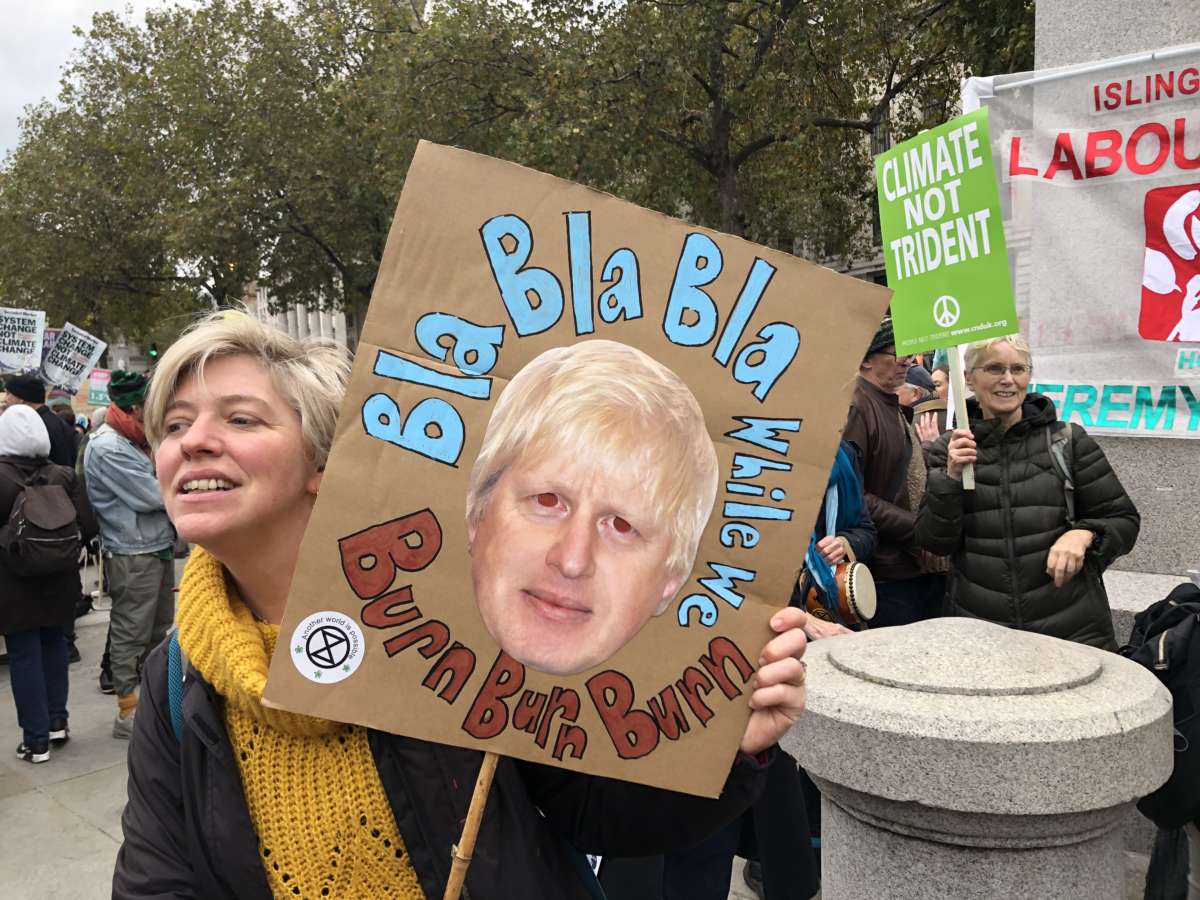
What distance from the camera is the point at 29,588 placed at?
5117 millimetres

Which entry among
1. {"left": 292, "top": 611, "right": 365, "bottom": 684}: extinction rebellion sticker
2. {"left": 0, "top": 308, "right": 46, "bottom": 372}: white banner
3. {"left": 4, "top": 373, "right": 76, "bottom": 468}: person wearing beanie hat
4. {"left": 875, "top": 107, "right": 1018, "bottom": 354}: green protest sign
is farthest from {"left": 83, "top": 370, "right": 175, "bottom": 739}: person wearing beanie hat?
{"left": 0, "top": 308, "right": 46, "bottom": 372}: white banner

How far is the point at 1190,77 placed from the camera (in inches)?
168

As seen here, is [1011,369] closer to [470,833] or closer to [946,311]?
[946,311]

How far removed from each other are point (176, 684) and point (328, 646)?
0.36 meters

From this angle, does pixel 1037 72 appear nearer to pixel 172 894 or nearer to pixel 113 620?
pixel 172 894

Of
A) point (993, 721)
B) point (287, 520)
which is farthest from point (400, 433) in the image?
point (993, 721)

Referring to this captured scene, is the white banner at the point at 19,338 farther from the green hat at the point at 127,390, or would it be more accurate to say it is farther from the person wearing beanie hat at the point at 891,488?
the person wearing beanie hat at the point at 891,488

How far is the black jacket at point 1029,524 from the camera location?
3.31 m

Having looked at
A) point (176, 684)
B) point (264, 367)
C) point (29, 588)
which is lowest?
point (29, 588)

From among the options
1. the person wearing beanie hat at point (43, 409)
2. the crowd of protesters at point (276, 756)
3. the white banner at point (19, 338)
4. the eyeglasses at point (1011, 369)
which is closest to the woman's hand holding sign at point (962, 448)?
the eyeglasses at point (1011, 369)

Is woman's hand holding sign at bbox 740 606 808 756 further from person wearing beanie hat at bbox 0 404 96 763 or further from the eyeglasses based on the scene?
person wearing beanie hat at bbox 0 404 96 763

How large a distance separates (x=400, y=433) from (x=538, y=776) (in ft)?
2.01

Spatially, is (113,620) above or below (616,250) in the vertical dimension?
below

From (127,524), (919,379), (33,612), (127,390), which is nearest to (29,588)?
(33,612)
